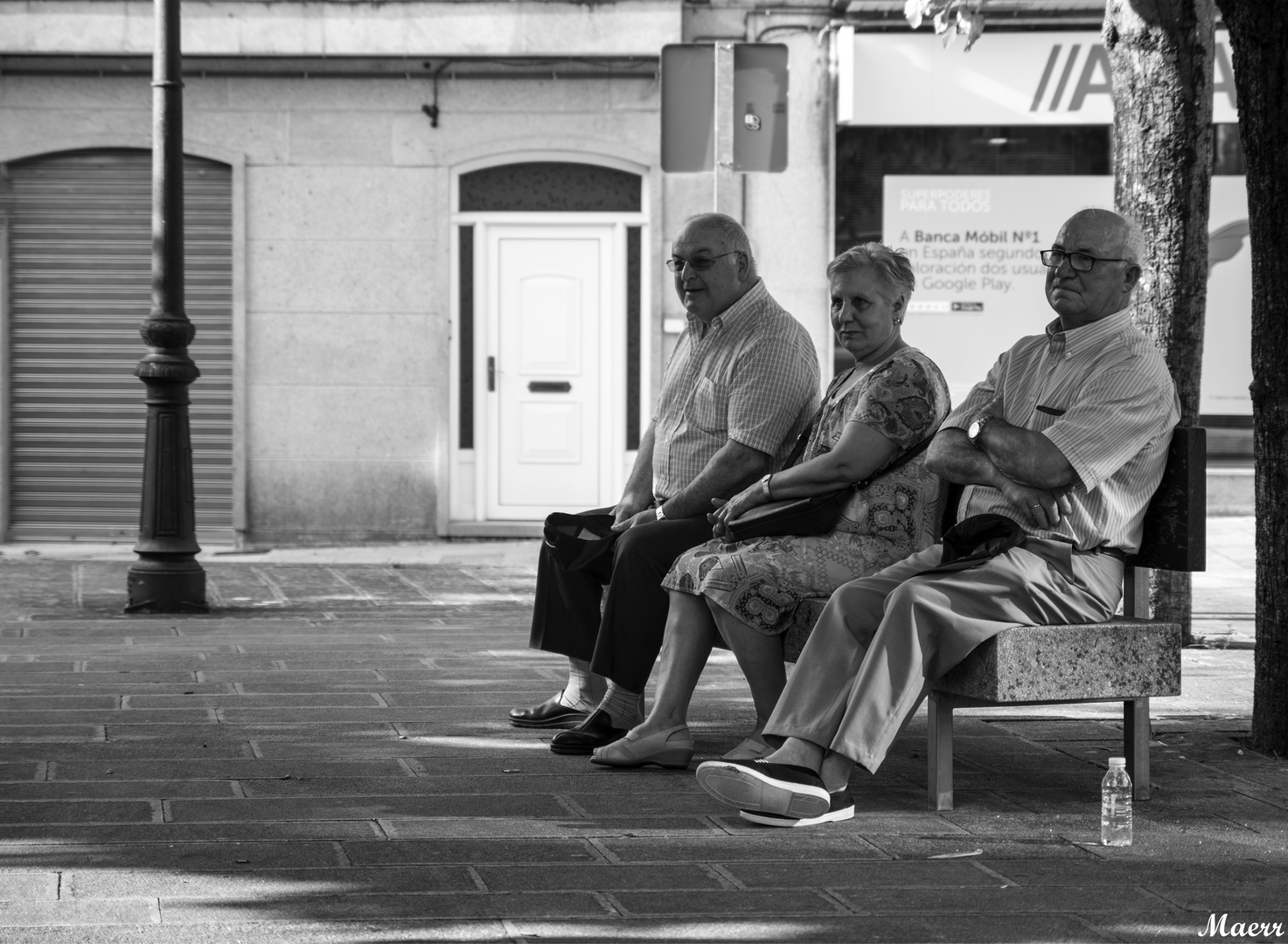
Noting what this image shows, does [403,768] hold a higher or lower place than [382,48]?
lower

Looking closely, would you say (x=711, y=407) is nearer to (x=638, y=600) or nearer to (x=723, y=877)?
(x=638, y=600)

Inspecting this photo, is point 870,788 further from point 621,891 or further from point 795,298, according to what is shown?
point 795,298

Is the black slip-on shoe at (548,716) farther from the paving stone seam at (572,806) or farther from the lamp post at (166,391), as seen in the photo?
the lamp post at (166,391)

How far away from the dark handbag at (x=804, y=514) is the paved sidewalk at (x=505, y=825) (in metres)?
0.74

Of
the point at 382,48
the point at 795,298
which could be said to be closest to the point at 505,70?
the point at 382,48

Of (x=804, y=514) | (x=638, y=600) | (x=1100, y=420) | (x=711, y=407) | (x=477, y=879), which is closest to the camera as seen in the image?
(x=477, y=879)

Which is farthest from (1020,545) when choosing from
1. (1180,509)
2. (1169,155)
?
(1169,155)

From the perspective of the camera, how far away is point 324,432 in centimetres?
1292

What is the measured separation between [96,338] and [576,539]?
8.22m

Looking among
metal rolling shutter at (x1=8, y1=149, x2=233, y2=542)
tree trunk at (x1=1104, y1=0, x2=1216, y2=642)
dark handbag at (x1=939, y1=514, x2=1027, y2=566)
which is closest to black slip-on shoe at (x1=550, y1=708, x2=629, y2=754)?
dark handbag at (x1=939, y1=514, x2=1027, y2=566)

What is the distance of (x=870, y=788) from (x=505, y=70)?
8.95 metres

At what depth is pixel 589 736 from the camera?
535 cm

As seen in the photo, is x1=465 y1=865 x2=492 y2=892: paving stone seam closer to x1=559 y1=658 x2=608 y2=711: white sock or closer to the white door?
x1=559 y1=658 x2=608 y2=711: white sock

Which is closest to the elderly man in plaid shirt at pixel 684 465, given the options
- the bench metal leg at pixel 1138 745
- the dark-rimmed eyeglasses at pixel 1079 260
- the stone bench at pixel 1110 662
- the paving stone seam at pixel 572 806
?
the paving stone seam at pixel 572 806
